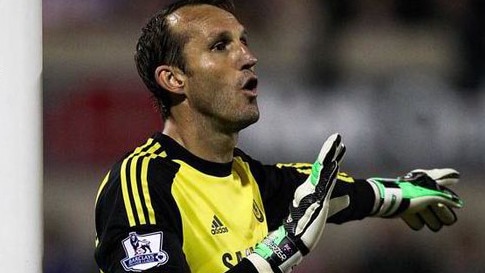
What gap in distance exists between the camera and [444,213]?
174cm

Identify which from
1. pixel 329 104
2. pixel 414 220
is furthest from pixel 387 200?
pixel 329 104

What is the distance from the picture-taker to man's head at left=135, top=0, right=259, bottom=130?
4.87ft

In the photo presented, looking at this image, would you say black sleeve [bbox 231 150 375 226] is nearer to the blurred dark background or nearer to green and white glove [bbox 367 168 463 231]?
green and white glove [bbox 367 168 463 231]

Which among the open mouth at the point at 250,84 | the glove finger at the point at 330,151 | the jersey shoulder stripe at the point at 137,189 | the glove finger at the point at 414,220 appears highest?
the open mouth at the point at 250,84

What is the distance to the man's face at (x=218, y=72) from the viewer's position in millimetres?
1482

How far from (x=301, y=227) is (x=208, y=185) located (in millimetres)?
164

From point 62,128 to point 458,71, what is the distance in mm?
948

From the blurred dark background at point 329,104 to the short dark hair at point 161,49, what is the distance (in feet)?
2.24

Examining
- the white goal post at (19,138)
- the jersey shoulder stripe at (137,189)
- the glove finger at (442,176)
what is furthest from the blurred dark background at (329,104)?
the white goal post at (19,138)

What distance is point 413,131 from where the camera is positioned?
96.1 inches

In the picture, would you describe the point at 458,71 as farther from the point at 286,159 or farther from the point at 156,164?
the point at 156,164

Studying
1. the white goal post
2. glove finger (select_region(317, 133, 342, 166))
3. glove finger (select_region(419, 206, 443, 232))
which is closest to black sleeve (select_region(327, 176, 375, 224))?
glove finger (select_region(419, 206, 443, 232))

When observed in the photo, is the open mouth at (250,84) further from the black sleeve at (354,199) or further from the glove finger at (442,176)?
the glove finger at (442,176)

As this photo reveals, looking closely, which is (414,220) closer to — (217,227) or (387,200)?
(387,200)
